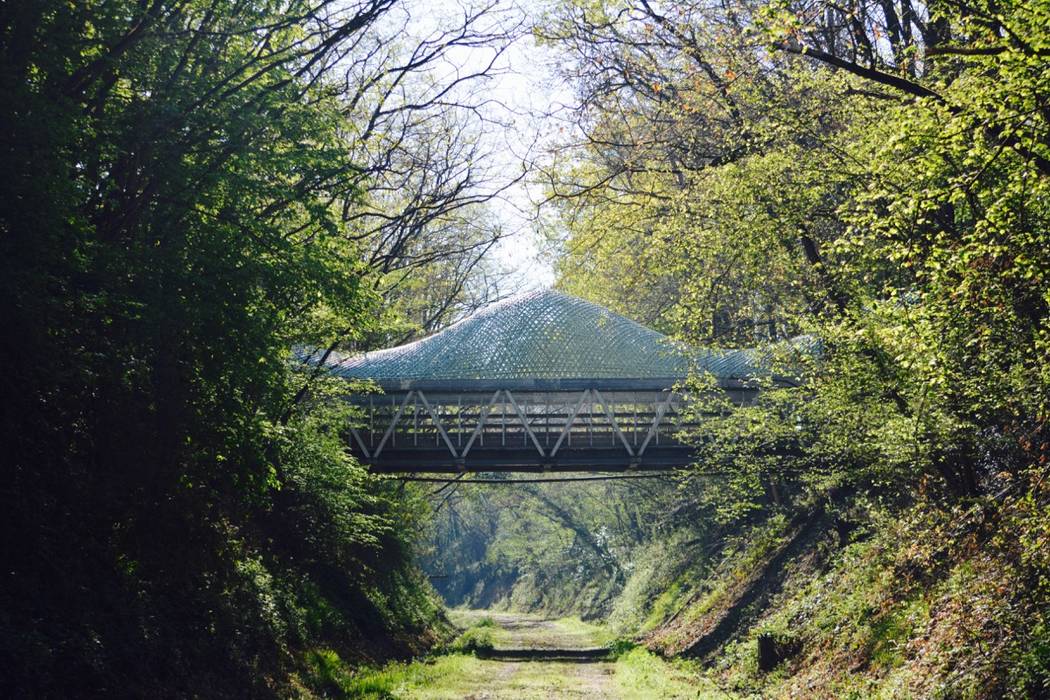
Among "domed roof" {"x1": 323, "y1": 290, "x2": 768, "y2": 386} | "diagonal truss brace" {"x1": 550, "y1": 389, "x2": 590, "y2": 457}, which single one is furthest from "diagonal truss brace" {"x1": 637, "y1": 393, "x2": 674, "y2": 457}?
"diagonal truss brace" {"x1": 550, "y1": 389, "x2": 590, "y2": 457}

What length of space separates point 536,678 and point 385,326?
276 inches

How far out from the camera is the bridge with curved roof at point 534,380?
21250 millimetres

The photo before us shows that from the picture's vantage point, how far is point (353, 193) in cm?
1262

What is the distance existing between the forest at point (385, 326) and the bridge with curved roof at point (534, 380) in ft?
7.80

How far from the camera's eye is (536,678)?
17.4 m

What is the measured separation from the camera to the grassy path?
47.2ft

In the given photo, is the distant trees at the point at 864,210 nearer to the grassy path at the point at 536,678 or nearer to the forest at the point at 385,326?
the forest at the point at 385,326

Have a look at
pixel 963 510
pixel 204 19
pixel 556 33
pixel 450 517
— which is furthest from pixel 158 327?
pixel 450 517

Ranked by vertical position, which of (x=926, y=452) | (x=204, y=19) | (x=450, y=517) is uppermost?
(x=204, y=19)

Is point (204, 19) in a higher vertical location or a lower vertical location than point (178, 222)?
higher

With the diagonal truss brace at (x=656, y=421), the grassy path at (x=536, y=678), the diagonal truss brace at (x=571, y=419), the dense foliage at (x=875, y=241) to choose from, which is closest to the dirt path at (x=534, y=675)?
the grassy path at (x=536, y=678)

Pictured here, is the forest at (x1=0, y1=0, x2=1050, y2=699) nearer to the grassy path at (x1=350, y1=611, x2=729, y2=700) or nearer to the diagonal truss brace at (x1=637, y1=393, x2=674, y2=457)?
the grassy path at (x1=350, y1=611, x2=729, y2=700)

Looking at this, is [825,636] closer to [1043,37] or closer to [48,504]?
[1043,37]

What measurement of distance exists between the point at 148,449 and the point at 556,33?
1146cm
